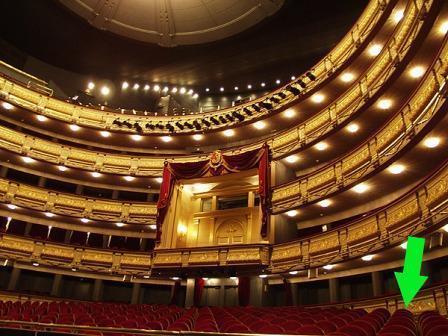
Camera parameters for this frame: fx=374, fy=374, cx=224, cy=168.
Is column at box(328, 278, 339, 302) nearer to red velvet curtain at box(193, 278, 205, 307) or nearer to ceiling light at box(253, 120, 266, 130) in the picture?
red velvet curtain at box(193, 278, 205, 307)

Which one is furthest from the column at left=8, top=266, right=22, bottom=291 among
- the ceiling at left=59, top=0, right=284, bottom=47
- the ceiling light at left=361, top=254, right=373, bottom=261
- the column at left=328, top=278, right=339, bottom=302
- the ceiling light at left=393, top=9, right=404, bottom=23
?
the ceiling light at left=393, top=9, right=404, bottom=23

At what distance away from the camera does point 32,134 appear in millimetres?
18734

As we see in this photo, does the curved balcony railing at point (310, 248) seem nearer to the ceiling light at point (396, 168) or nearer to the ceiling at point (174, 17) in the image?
the ceiling light at point (396, 168)

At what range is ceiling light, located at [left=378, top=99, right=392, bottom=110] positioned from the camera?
1140 centimetres

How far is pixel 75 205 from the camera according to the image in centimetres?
1689

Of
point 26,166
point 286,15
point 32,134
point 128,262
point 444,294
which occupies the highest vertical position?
point 286,15

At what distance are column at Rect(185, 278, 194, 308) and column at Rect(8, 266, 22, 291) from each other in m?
6.81

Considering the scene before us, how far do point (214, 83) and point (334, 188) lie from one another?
1408cm

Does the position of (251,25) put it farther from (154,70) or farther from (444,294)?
(444,294)

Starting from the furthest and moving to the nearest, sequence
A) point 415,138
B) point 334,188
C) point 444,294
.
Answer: point 334,188 → point 415,138 → point 444,294

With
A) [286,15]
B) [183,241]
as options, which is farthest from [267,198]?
[286,15]

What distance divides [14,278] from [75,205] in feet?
12.3

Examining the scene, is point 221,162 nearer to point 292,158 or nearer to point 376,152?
point 292,158

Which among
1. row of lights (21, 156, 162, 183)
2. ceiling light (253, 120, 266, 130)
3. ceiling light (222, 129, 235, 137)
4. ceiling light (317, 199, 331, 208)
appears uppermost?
ceiling light (253, 120, 266, 130)
